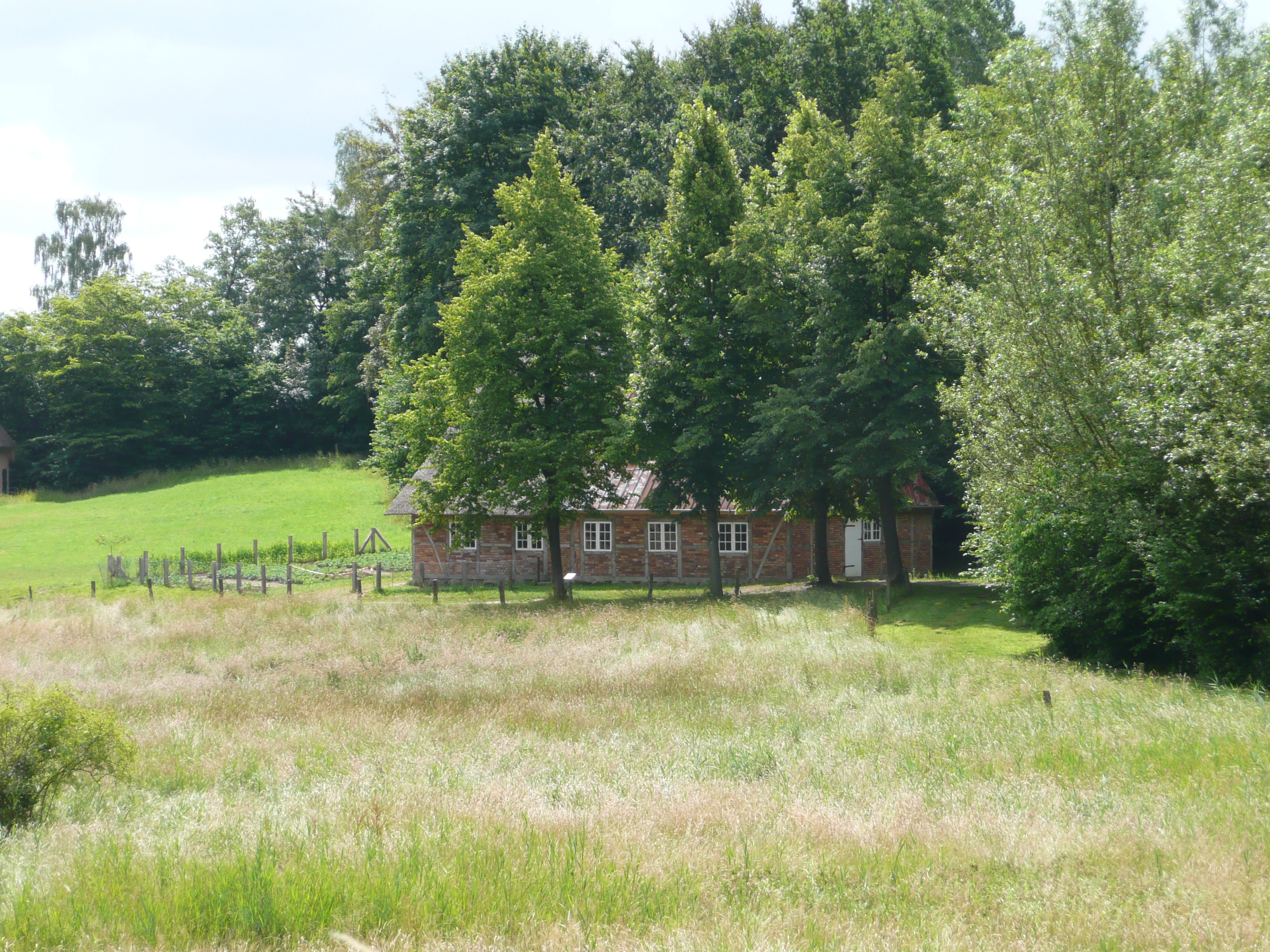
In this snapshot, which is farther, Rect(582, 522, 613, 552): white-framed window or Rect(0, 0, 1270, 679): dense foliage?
Rect(582, 522, 613, 552): white-framed window

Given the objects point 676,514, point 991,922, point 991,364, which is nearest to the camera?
point 991,922

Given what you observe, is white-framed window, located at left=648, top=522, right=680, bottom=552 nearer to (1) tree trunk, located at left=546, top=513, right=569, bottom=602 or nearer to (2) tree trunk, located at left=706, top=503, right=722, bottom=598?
(2) tree trunk, located at left=706, top=503, right=722, bottom=598

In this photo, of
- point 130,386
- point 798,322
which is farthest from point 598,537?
point 130,386

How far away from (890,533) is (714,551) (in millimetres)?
5823

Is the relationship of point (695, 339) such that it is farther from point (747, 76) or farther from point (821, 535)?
point (747, 76)

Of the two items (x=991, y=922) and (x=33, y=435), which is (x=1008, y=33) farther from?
(x=33, y=435)

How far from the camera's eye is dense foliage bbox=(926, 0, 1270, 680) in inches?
592

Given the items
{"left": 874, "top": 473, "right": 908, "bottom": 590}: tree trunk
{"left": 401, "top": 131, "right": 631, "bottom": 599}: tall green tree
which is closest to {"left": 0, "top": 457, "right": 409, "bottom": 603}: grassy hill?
Answer: {"left": 401, "top": 131, "right": 631, "bottom": 599}: tall green tree

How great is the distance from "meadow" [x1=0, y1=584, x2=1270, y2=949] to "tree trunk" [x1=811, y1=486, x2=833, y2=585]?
51.0ft

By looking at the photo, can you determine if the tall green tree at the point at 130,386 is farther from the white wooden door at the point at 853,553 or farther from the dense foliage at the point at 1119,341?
the dense foliage at the point at 1119,341

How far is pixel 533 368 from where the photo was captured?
1247 inches

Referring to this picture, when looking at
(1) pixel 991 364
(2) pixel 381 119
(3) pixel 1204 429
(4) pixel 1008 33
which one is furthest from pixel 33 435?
(3) pixel 1204 429

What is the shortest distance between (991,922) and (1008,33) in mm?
52305

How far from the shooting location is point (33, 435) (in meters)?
75.4
